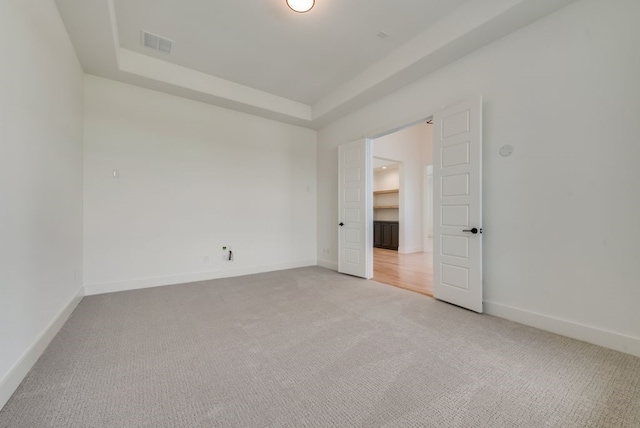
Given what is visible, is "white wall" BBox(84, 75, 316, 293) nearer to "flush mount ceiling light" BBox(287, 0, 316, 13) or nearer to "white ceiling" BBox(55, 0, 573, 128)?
"white ceiling" BBox(55, 0, 573, 128)

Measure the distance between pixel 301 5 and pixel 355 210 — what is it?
9.61ft

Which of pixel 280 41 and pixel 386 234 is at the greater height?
pixel 280 41

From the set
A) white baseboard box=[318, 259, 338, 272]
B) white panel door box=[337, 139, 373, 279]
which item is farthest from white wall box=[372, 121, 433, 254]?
white baseboard box=[318, 259, 338, 272]

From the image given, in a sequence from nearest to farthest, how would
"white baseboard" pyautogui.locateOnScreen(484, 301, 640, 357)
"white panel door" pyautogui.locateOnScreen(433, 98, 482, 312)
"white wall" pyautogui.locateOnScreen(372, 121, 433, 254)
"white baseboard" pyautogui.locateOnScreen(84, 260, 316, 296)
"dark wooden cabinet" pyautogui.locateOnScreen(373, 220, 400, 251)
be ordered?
"white baseboard" pyautogui.locateOnScreen(484, 301, 640, 357) < "white panel door" pyautogui.locateOnScreen(433, 98, 482, 312) < "white baseboard" pyautogui.locateOnScreen(84, 260, 316, 296) < "white wall" pyautogui.locateOnScreen(372, 121, 433, 254) < "dark wooden cabinet" pyautogui.locateOnScreen(373, 220, 400, 251)

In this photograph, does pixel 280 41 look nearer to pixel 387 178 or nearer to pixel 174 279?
pixel 174 279

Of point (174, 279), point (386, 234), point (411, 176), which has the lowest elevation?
point (174, 279)

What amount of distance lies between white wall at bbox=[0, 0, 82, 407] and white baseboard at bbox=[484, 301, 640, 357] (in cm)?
395

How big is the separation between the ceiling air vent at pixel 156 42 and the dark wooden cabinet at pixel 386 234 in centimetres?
643

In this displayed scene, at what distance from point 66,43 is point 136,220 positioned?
2172 millimetres

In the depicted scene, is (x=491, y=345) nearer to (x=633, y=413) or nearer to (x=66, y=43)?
(x=633, y=413)

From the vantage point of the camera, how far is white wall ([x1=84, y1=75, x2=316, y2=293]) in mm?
3531

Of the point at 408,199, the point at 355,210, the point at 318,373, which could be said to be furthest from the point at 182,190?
the point at 408,199

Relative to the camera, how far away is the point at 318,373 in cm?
176

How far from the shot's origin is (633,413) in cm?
141
